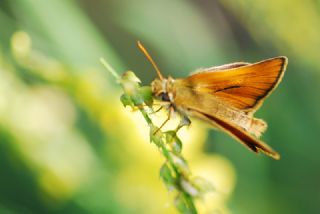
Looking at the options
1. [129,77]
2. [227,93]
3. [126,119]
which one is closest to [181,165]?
[129,77]

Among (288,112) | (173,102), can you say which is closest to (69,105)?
(288,112)

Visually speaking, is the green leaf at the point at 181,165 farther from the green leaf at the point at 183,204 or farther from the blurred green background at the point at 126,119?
the blurred green background at the point at 126,119

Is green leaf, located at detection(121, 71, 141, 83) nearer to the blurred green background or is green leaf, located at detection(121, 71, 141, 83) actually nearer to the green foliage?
the green foliage

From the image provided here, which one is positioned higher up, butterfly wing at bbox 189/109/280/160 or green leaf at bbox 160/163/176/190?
butterfly wing at bbox 189/109/280/160

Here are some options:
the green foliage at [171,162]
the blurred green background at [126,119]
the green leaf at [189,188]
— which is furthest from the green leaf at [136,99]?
the blurred green background at [126,119]

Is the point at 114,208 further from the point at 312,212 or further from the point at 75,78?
the point at 312,212

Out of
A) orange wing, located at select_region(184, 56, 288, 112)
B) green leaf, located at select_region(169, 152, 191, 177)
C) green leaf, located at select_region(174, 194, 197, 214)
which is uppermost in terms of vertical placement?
orange wing, located at select_region(184, 56, 288, 112)

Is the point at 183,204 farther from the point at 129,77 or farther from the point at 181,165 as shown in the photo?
the point at 129,77

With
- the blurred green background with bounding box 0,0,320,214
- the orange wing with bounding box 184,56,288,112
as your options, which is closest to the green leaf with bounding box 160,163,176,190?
the orange wing with bounding box 184,56,288,112
